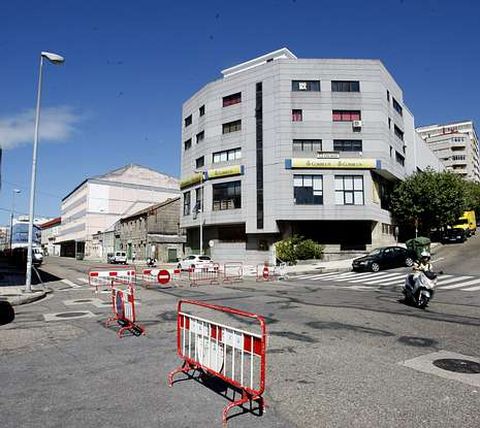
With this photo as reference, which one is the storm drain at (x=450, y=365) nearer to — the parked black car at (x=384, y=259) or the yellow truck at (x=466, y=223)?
the parked black car at (x=384, y=259)

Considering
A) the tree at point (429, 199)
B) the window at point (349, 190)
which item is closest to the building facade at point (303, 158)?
the window at point (349, 190)

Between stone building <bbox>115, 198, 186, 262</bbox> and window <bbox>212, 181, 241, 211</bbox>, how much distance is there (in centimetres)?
1355

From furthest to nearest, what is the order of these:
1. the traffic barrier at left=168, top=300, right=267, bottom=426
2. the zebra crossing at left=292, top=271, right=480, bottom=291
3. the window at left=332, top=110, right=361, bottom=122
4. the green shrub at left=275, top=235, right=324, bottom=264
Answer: the window at left=332, top=110, right=361, bottom=122 → the green shrub at left=275, top=235, right=324, bottom=264 → the zebra crossing at left=292, top=271, right=480, bottom=291 → the traffic barrier at left=168, top=300, right=267, bottom=426

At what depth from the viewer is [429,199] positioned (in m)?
39.6

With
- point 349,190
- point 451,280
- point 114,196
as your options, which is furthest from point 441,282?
point 114,196

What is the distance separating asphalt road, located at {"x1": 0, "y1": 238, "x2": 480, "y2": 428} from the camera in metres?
4.15

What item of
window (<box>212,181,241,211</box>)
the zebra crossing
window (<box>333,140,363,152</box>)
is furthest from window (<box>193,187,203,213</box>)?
the zebra crossing

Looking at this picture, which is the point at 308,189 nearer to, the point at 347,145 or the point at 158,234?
the point at 347,145

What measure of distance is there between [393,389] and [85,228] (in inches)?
3238

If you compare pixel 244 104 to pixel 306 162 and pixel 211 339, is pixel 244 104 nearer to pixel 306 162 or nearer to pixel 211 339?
pixel 306 162

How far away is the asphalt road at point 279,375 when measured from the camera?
4.15m

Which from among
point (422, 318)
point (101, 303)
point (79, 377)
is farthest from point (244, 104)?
point (79, 377)

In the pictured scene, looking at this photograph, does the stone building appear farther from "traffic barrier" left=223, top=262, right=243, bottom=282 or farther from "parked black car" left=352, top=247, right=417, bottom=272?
"parked black car" left=352, top=247, right=417, bottom=272

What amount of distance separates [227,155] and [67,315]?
3308cm
